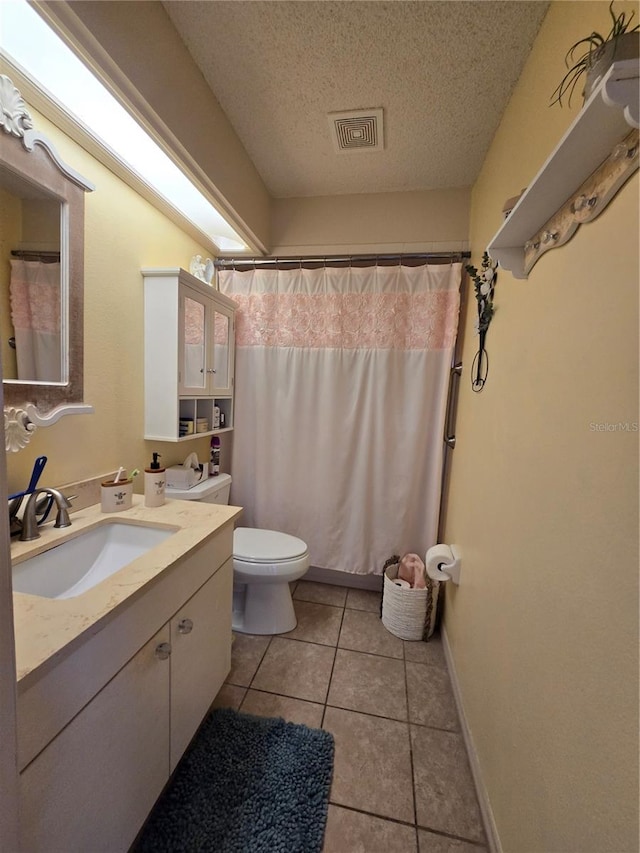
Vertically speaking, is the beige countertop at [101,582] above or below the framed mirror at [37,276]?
below

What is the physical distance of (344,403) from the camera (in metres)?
2.03

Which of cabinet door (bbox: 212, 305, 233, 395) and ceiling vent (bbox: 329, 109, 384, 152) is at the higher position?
ceiling vent (bbox: 329, 109, 384, 152)

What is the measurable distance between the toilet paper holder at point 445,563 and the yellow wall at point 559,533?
274 millimetres

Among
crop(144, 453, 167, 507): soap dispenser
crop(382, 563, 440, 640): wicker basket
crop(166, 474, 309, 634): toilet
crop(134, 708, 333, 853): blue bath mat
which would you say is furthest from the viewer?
crop(382, 563, 440, 640): wicker basket

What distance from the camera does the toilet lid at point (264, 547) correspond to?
1.61 meters

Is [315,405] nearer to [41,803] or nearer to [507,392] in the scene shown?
[507,392]

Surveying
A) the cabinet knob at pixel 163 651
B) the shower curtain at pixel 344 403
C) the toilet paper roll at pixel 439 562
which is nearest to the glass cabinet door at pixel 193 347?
the shower curtain at pixel 344 403

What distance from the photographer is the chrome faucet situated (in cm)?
95

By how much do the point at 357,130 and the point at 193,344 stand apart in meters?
1.21

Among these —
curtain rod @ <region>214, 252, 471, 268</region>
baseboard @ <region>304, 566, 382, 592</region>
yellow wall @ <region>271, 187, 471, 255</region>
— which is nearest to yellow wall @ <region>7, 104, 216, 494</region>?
curtain rod @ <region>214, 252, 471, 268</region>

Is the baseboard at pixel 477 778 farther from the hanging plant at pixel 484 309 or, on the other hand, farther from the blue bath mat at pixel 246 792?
the hanging plant at pixel 484 309

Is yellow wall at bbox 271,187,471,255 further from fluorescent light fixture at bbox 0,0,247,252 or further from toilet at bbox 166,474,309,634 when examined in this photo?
toilet at bbox 166,474,309,634

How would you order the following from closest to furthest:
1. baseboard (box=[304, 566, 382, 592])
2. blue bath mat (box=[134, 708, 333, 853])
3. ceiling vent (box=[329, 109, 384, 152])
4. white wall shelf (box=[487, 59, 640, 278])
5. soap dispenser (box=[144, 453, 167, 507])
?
white wall shelf (box=[487, 59, 640, 278]) < blue bath mat (box=[134, 708, 333, 853]) < soap dispenser (box=[144, 453, 167, 507]) < ceiling vent (box=[329, 109, 384, 152]) < baseboard (box=[304, 566, 382, 592])

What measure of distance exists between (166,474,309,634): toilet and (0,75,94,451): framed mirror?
74cm
